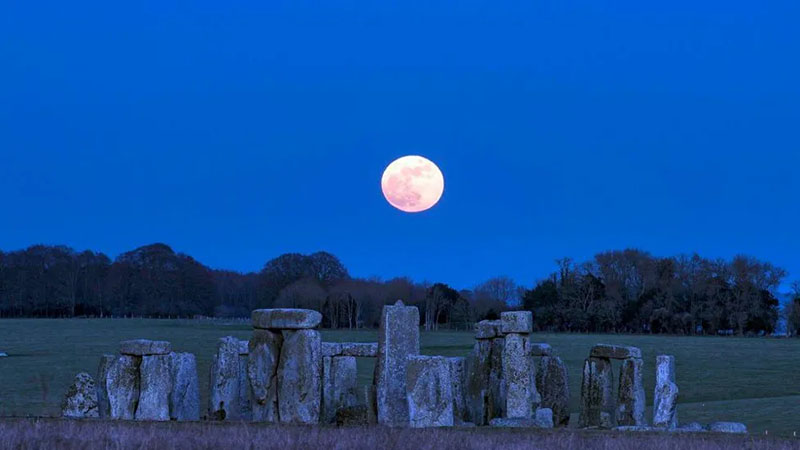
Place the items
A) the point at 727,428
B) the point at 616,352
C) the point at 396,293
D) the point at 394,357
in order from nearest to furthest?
the point at 727,428
the point at 394,357
the point at 616,352
the point at 396,293

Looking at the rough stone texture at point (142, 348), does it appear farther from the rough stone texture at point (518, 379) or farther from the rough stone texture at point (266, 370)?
the rough stone texture at point (518, 379)

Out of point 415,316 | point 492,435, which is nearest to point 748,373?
point 415,316

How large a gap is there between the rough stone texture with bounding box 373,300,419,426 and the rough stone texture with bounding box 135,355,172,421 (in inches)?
182

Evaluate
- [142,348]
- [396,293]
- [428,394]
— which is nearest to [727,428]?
[428,394]

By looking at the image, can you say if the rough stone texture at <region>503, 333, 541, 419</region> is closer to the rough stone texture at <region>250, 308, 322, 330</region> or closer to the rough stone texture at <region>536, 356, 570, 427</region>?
the rough stone texture at <region>536, 356, 570, 427</region>

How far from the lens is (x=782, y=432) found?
24109 mm

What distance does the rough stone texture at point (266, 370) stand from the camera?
21516 millimetres

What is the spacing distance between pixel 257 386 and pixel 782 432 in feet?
40.6

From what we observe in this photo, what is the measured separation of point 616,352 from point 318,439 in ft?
40.3

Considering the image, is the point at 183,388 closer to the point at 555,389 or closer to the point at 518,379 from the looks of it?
the point at 518,379

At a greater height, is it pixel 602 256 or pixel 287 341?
pixel 602 256

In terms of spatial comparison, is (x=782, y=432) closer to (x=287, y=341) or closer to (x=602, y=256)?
(x=287, y=341)

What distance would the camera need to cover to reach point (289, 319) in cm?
2131

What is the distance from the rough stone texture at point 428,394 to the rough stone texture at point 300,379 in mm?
2517
